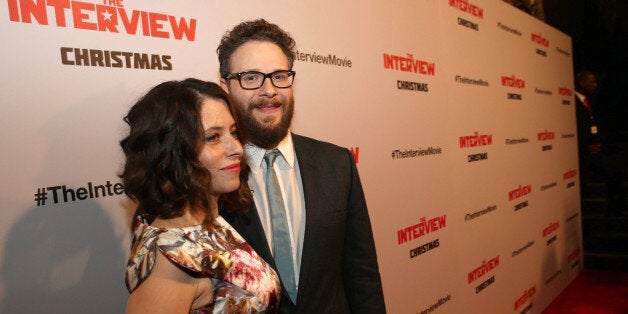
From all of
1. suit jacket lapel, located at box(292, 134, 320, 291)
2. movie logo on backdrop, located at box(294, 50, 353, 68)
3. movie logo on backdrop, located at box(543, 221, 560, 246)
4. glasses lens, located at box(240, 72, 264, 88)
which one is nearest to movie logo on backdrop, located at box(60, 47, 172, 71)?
glasses lens, located at box(240, 72, 264, 88)

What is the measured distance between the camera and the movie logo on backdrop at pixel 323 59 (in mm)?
2250

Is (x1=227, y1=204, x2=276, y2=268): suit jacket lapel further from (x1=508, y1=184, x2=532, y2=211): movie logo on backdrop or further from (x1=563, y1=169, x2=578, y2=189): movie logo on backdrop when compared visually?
(x1=563, y1=169, x2=578, y2=189): movie logo on backdrop

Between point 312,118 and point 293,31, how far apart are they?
0.43m

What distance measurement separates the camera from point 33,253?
4.56ft

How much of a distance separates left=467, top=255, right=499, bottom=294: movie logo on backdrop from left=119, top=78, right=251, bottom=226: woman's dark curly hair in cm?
287

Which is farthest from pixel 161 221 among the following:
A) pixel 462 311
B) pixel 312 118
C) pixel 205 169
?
pixel 462 311

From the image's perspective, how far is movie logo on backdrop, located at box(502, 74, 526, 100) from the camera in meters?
4.24

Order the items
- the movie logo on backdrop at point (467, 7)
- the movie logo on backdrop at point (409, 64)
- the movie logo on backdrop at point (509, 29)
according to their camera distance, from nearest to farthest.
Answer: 1. the movie logo on backdrop at point (409, 64)
2. the movie logo on backdrop at point (467, 7)
3. the movie logo on backdrop at point (509, 29)

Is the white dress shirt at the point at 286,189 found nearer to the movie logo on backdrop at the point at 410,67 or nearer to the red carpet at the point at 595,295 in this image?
the movie logo on backdrop at the point at 410,67

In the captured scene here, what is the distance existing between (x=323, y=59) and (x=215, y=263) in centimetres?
149

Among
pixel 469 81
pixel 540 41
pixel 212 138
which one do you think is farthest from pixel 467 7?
pixel 212 138

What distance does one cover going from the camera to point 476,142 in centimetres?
365

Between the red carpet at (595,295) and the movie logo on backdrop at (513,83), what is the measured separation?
221 centimetres

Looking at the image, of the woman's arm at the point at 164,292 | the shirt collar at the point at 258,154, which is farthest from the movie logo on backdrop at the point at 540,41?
the woman's arm at the point at 164,292
